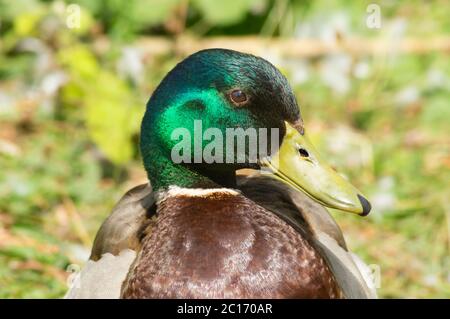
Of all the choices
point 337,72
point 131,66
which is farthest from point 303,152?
point 337,72

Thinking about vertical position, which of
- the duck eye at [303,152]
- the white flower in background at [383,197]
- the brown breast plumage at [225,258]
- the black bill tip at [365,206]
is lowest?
the white flower in background at [383,197]

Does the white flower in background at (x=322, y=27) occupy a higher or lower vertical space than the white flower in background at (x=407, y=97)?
higher

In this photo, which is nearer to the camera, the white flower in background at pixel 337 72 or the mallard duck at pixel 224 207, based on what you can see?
the mallard duck at pixel 224 207

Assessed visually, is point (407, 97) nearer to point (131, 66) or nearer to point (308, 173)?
point (131, 66)

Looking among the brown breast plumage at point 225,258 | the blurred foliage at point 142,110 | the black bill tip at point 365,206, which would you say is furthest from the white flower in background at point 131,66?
the black bill tip at point 365,206

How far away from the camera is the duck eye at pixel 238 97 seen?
9.13 feet

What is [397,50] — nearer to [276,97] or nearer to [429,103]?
[429,103]

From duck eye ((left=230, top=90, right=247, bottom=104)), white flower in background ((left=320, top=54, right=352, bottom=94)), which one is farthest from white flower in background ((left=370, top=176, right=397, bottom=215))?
duck eye ((left=230, top=90, right=247, bottom=104))

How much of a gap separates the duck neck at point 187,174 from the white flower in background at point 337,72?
9.59 ft

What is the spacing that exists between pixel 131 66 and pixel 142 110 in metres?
0.66

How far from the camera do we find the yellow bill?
2.79m

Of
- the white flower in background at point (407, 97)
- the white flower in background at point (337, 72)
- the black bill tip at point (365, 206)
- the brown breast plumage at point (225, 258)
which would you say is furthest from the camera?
the white flower in background at point (337, 72)

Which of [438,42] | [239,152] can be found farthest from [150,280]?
[438,42]

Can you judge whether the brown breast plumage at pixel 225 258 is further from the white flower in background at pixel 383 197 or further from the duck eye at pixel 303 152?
the white flower in background at pixel 383 197
